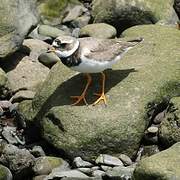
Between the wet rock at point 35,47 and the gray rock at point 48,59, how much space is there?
0.84ft

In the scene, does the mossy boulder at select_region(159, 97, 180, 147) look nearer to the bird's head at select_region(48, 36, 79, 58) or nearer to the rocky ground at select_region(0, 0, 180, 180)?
the rocky ground at select_region(0, 0, 180, 180)

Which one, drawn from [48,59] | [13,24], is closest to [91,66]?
[48,59]

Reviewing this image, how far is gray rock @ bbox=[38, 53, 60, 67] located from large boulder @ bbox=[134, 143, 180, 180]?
4.35 meters

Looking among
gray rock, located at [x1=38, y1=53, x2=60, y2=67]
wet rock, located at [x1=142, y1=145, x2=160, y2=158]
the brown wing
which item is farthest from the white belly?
gray rock, located at [x1=38, y1=53, x2=60, y2=67]

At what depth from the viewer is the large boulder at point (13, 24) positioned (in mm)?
12573

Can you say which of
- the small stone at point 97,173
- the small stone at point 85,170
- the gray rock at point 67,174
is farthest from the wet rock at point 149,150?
the gray rock at point 67,174

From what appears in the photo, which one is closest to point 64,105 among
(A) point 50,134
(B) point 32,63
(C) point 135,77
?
(A) point 50,134

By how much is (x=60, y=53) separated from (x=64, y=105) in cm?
95

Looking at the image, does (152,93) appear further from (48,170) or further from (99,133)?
(48,170)

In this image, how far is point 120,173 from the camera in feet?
31.1

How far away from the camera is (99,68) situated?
10.1 metres

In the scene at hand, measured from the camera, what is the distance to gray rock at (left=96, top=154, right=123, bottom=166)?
32.4 ft

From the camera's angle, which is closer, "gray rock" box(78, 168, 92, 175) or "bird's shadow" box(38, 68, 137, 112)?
"gray rock" box(78, 168, 92, 175)

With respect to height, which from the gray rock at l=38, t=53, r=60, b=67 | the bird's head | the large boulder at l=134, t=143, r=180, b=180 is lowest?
the gray rock at l=38, t=53, r=60, b=67
